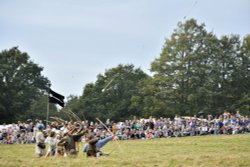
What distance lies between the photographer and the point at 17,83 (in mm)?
62750

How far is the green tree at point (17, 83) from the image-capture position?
198 feet

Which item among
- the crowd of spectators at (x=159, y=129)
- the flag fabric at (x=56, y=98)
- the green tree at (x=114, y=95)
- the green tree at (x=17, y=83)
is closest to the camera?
the flag fabric at (x=56, y=98)

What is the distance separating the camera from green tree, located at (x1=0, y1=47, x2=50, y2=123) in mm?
60312

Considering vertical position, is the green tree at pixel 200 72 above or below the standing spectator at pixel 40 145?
above

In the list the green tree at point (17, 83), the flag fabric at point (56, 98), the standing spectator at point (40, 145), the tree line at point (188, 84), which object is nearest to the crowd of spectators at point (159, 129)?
the flag fabric at point (56, 98)

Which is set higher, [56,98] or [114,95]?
[114,95]

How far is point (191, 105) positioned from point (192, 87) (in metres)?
1.85

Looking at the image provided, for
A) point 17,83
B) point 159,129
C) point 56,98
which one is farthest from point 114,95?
point 56,98

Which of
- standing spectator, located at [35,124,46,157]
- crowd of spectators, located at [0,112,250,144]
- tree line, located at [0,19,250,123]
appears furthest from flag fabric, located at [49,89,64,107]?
tree line, located at [0,19,250,123]

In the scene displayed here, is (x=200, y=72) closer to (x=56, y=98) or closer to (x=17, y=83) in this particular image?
(x=17, y=83)

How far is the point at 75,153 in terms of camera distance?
18641 millimetres

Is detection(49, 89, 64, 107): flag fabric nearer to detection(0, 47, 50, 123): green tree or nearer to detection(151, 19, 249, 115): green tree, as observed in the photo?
detection(151, 19, 249, 115): green tree

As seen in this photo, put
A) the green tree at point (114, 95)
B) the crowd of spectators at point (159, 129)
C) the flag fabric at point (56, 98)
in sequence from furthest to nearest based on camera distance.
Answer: the green tree at point (114, 95) < the crowd of spectators at point (159, 129) < the flag fabric at point (56, 98)

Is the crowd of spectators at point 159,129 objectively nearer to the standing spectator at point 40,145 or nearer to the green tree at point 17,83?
the standing spectator at point 40,145
